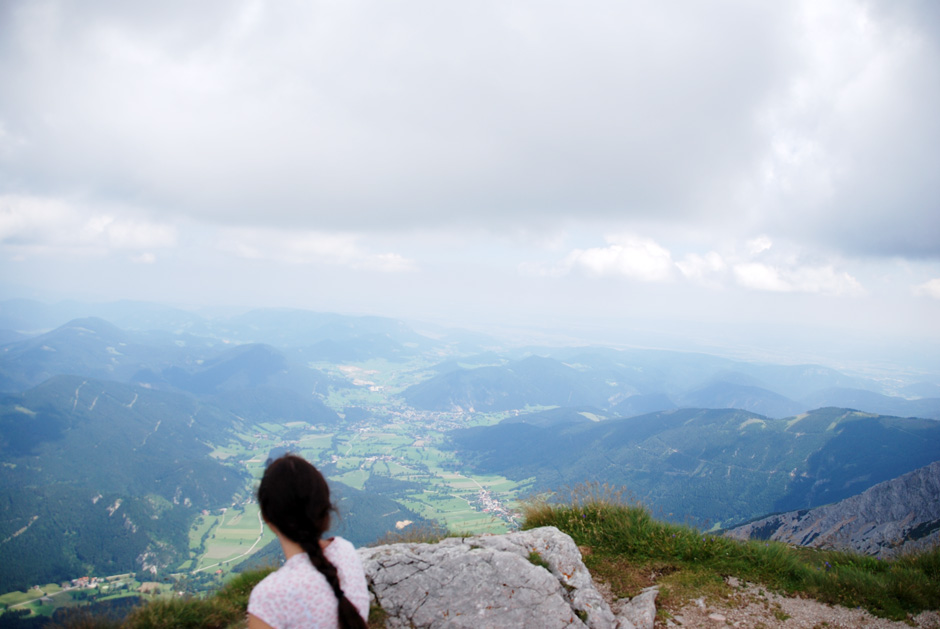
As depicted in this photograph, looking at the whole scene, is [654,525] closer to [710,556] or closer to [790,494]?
[710,556]

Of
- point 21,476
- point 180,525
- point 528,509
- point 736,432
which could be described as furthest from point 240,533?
point 736,432

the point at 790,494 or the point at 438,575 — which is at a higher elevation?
the point at 438,575

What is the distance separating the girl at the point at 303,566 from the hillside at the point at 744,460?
112946 mm

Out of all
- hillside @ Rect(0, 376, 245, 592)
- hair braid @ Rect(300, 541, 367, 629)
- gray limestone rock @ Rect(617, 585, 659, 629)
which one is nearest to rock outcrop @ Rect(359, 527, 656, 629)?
gray limestone rock @ Rect(617, 585, 659, 629)

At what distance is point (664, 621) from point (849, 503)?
6595cm

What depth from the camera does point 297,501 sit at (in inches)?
121

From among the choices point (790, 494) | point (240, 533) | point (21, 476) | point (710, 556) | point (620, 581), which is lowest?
point (21, 476)

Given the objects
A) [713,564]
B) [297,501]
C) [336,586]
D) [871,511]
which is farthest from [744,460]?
[297,501]

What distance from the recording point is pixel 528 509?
10750mm

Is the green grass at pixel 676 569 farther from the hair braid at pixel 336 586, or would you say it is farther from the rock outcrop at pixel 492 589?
the hair braid at pixel 336 586

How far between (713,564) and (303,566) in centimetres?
920

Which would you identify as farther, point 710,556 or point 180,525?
point 180,525

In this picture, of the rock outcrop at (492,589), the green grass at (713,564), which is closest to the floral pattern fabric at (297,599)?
the rock outcrop at (492,589)

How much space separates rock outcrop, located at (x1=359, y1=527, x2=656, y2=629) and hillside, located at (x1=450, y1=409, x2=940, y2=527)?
107m
